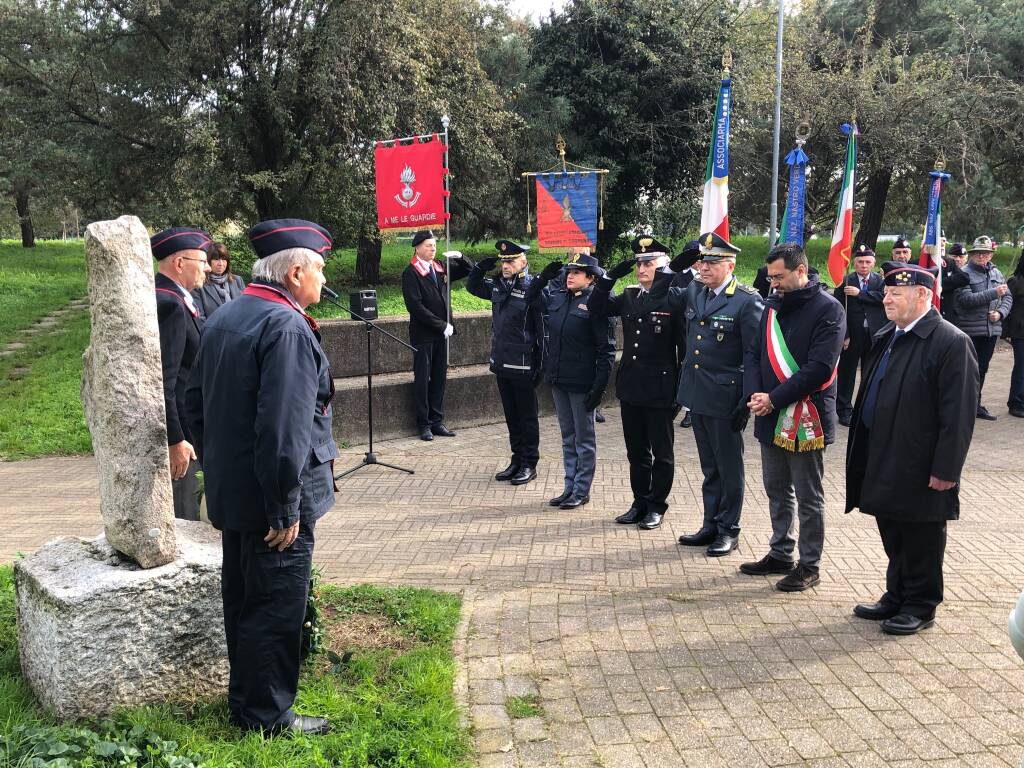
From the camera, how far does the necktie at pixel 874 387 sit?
482 cm

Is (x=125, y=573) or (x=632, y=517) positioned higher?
(x=125, y=573)

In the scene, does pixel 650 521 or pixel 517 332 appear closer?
pixel 650 521

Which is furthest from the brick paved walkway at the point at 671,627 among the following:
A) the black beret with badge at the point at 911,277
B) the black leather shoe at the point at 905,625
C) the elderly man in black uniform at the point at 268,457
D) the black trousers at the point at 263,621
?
the black beret with badge at the point at 911,277

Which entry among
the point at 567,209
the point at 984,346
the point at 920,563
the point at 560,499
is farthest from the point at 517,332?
the point at 984,346

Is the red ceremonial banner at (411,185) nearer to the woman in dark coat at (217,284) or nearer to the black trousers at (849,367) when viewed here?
the woman in dark coat at (217,284)

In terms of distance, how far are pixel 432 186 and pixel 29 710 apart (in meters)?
7.34

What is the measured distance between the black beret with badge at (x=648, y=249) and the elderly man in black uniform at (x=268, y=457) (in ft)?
11.3

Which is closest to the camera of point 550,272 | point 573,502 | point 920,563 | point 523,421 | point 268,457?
point 268,457

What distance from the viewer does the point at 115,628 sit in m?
3.54

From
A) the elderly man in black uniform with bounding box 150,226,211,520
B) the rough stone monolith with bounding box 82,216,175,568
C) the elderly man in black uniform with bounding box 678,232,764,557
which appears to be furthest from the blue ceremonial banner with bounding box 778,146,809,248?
the rough stone monolith with bounding box 82,216,175,568

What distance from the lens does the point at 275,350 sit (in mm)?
3250

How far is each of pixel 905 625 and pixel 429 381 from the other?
638cm

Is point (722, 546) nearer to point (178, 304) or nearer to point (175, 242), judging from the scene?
point (178, 304)

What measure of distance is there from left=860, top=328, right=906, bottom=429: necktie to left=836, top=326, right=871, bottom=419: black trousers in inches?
227
